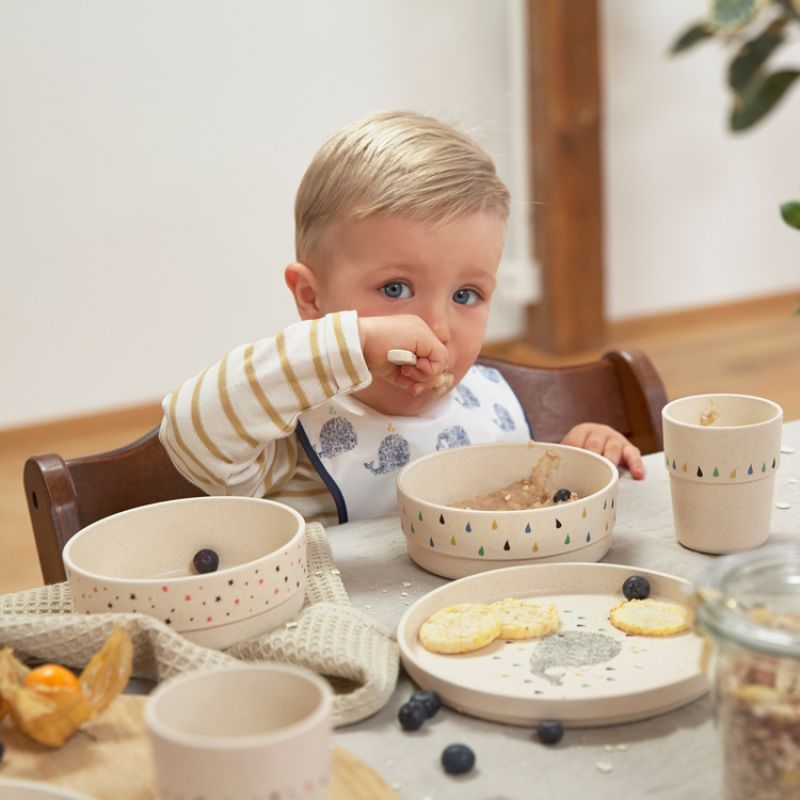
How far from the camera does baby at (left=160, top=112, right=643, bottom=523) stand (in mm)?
1134

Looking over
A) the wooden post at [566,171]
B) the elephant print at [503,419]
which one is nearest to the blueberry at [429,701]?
the elephant print at [503,419]

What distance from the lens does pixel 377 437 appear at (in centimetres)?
138

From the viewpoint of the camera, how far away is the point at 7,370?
3.38 meters

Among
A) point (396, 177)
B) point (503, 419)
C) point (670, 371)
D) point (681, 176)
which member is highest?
point (396, 177)

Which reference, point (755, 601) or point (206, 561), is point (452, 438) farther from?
point (755, 601)

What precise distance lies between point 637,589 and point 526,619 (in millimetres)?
102

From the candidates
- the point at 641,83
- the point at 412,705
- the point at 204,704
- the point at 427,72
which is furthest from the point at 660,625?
the point at 641,83

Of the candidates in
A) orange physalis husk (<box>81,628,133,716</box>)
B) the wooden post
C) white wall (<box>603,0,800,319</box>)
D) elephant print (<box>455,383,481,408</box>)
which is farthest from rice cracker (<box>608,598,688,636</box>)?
white wall (<box>603,0,800,319</box>)

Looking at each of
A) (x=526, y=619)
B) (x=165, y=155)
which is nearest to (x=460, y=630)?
(x=526, y=619)

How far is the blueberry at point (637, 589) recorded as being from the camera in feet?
2.91

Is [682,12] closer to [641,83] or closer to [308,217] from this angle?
[641,83]

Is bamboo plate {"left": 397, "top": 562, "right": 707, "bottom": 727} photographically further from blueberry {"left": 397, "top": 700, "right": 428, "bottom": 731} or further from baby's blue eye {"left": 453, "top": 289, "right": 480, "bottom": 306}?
baby's blue eye {"left": 453, "top": 289, "right": 480, "bottom": 306}

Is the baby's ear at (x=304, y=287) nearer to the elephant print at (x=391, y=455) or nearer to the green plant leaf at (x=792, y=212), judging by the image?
the elephant print at (x=391, y=455)

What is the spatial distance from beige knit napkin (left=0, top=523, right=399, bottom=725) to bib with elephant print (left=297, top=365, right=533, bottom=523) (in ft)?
1.47
